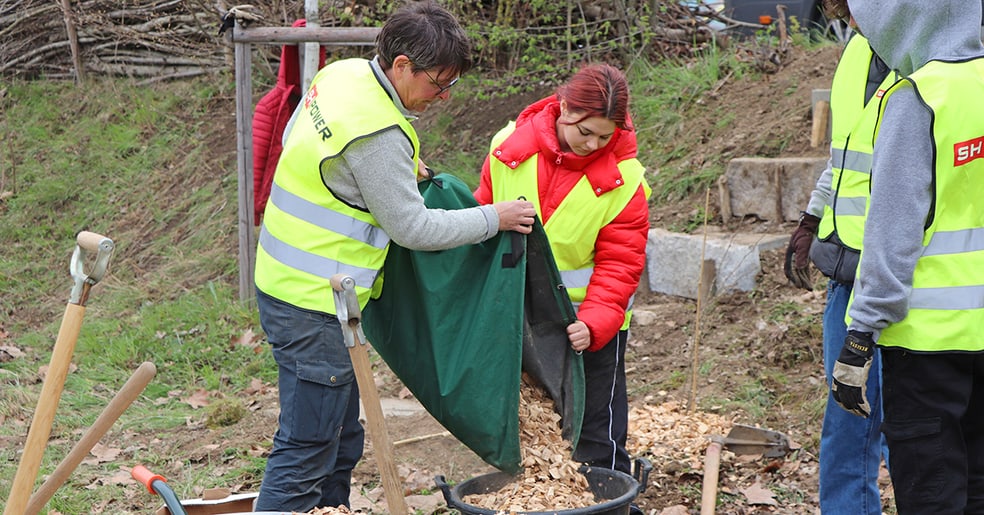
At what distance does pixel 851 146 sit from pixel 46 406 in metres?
2.33

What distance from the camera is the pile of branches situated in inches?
303

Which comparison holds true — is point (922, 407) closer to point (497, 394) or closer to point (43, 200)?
point (497, 394)

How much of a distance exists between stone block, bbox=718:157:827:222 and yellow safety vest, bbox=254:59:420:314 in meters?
3.51

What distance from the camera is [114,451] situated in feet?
16.0

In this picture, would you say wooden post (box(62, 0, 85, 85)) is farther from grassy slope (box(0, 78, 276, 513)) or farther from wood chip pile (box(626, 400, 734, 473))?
wood chip pile (box(626, 400, 734, 473))

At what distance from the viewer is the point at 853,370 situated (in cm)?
271

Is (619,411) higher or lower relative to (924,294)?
lower

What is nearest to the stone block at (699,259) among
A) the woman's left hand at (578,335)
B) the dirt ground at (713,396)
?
the dirt ground at (713,396)

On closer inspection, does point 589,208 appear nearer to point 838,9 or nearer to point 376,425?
point 838,9

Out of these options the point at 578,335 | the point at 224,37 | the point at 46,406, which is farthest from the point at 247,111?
the point at 46,406

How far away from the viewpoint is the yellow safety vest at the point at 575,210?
3268 mm

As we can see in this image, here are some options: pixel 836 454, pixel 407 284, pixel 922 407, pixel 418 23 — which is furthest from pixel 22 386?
pixel 922 407

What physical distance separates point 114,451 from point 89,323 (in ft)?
7.70

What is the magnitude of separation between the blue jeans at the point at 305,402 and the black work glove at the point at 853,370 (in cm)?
141
